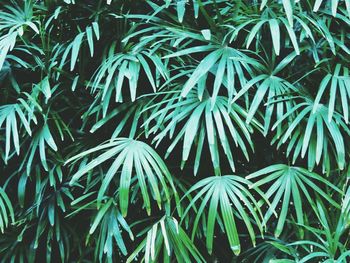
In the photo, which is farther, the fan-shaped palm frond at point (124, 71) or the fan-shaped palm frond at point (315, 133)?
the fan-shaped palm frond at point (124, 71)

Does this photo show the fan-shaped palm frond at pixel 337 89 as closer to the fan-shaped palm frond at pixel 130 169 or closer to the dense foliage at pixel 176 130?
the dense foliage at pixel 176 130

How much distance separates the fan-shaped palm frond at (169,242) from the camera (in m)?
1.37

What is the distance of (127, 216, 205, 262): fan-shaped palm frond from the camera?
137 cm

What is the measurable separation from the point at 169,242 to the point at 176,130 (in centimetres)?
38

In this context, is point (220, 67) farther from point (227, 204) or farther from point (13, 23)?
point (13, 23)

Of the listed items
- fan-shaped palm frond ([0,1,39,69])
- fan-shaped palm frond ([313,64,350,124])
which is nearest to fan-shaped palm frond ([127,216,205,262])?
fan-shaped palm frond ([313,64,350,124])

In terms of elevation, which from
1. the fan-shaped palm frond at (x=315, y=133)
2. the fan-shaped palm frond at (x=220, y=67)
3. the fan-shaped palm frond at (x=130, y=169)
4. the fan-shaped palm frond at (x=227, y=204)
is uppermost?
the fan-shaped palm frond at (x=220, y=67)

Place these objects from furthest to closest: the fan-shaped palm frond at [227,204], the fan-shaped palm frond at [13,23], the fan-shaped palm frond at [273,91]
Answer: the fan-shaped palm frond at [13,23] → the fan-shaped palm frond at [273,91] → the fan-shaped palm frond at [227,204]

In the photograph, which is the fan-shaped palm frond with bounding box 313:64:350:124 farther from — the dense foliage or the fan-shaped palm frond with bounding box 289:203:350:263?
the fan-shaped palm frond with bounding box 289:203:350:263

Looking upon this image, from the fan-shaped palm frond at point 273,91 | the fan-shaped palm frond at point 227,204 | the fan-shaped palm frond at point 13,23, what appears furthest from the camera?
the fan-shaped palm frond at point 13,23

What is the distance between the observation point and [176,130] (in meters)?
1.60

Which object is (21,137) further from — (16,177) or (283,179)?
(283,179)

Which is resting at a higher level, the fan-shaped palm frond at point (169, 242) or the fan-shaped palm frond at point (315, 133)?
the fan-shaped palm frond at point (315, 133)


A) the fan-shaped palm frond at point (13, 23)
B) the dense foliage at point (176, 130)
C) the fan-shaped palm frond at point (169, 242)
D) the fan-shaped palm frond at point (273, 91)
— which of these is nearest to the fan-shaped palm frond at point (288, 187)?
the dense foliage at point (176, 130)
